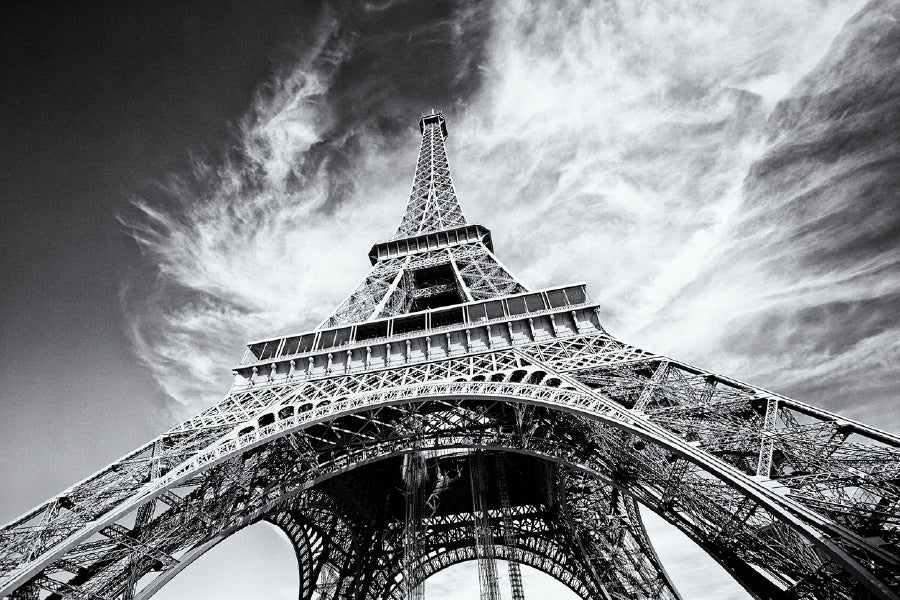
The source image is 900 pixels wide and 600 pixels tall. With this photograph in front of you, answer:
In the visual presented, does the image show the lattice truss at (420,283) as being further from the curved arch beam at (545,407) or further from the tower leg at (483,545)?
the tower leg at (483,545)

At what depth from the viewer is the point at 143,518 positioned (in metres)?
12.4

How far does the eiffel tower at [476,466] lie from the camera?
8.45 m

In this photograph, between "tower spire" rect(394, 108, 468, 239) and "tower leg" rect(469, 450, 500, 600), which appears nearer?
"tower leg" rect(469, 450, 500, 600)

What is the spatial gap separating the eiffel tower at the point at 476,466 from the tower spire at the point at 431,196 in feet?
12.9

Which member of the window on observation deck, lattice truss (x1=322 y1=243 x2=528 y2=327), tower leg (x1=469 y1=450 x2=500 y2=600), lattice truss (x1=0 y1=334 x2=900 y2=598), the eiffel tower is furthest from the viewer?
the window on observation deck

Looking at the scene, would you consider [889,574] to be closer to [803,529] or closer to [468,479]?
[803,529]

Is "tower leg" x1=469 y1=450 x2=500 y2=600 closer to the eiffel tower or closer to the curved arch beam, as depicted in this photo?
the eiffel tower

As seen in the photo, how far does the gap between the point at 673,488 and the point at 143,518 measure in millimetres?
13651

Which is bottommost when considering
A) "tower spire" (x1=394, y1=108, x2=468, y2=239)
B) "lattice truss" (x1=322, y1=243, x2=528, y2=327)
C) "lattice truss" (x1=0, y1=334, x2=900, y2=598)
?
"lattice truss" (x1=0, y1=334, x2=900, y2=598)

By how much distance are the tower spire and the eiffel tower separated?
3.94 metres

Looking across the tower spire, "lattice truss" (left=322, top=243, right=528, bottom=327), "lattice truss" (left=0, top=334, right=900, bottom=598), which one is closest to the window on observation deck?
"lattice truss" (left=322, top=243, right=528, bottom=327)

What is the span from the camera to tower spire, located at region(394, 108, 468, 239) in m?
30.3

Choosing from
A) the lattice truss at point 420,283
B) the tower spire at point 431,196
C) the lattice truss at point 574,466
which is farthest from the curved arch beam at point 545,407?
the tower spire at point 431,196

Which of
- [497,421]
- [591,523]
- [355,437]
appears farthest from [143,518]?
[591,523]
